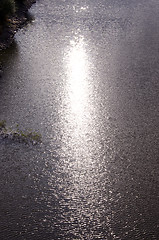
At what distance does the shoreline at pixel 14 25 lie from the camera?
44.9 ft

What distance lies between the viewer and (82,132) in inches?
347

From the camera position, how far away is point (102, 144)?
8.40 meters

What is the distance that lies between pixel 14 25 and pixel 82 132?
918cm

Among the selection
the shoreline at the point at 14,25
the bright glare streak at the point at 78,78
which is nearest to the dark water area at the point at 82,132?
the bright glare streak at the point at 78,78

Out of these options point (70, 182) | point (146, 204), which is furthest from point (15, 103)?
point (146, 204)

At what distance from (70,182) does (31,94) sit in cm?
433

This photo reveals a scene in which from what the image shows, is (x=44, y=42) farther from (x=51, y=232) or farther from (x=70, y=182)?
(x=51, y=232)

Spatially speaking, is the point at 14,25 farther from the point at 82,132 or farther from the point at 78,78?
the point at 82,132

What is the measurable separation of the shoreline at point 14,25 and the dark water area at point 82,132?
15.8 inches

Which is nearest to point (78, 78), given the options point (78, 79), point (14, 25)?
point (78, 79)

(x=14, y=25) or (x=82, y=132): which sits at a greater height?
(x=14, y=25)

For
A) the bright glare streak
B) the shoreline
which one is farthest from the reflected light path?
the shoreline

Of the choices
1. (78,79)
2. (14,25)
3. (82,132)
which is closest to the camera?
(82,132)

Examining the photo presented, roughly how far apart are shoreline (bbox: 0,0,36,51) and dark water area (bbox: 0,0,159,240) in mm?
401
